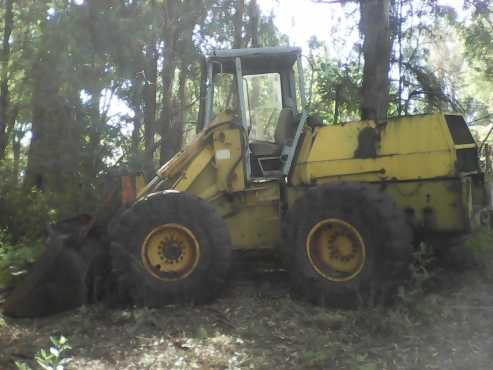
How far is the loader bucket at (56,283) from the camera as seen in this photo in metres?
6.42

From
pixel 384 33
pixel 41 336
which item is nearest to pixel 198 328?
pixel 41 336

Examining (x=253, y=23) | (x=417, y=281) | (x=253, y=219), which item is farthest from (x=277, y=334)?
(x=253, y=23)

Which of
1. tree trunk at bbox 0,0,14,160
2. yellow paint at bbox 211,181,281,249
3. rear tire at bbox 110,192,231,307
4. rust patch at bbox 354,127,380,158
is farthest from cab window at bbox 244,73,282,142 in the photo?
tree trunk at bbox 0,0,14,160

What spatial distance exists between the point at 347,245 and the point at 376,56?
430 cm

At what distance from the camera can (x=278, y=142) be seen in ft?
23.7

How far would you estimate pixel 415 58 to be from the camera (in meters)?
11.6

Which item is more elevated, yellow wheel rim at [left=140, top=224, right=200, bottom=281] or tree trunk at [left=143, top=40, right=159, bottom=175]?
tree trunk at [left=143, top=40, right=159, bottom=175]

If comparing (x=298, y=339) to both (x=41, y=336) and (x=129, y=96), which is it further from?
(x=129, y=96)

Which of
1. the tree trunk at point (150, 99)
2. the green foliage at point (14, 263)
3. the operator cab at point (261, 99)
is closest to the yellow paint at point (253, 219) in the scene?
the operator cab at point (261, 99)

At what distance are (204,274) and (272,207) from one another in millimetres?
1250

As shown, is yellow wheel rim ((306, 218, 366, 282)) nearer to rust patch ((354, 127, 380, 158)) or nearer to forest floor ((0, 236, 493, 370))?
forest floor ((0, 236, 493, 370))

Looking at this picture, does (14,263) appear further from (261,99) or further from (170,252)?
(261,99)

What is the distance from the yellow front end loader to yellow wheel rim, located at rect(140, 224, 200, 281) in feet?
0.04

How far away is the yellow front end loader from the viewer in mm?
5785
